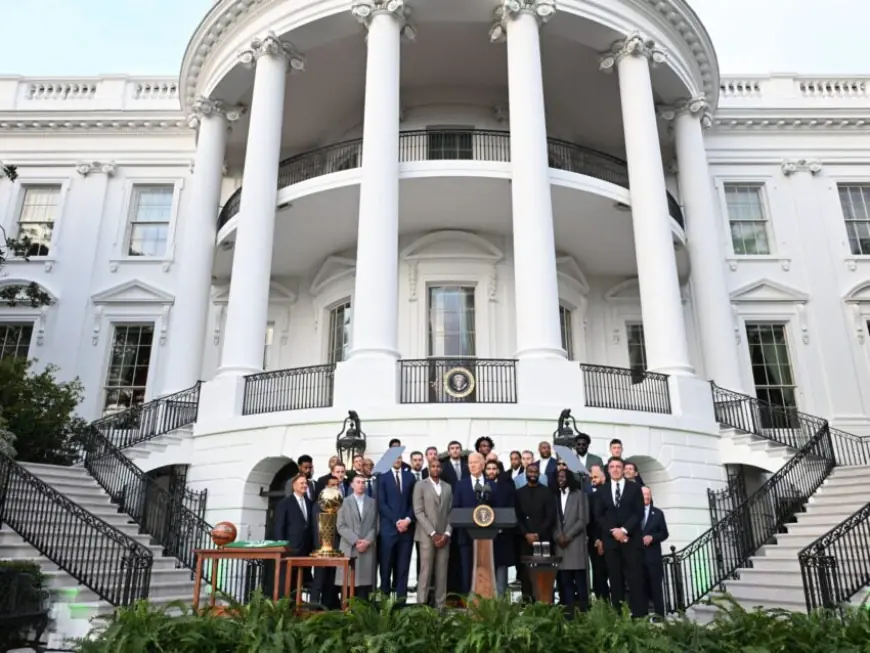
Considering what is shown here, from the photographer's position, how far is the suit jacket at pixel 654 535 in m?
7.36

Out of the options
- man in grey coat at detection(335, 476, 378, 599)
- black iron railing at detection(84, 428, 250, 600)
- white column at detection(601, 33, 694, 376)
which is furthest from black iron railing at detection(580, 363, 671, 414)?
black iron railing at detection(84, 428, 250, 600)

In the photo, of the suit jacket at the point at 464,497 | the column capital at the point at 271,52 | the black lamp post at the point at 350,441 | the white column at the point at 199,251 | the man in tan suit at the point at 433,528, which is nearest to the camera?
the man in tan suit at the point at 433,528

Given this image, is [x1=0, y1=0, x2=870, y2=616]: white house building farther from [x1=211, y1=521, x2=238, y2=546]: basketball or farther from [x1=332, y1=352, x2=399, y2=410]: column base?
[x1=211, y1=521, x2=238, y2=546]: basketball

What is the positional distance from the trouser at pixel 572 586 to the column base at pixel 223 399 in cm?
715

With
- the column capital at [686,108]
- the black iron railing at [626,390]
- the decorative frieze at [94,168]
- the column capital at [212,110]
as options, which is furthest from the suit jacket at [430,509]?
the decorative frieze at [94,168]

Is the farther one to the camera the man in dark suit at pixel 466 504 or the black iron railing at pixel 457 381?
the black iron railing at pixel 457 381

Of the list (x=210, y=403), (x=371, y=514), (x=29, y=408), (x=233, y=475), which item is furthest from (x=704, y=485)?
(x=29, y=408)

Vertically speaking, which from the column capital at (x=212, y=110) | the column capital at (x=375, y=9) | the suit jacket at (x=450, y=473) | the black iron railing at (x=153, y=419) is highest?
the column capital at (x=375, y=9)

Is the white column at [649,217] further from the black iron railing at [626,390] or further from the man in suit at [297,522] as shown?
the man in suit at [297,522]

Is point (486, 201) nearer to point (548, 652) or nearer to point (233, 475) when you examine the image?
point (233, 475)

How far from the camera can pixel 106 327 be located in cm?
1850

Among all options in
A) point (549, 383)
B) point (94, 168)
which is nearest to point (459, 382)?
point (549, 383)

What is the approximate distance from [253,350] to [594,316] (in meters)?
9.53

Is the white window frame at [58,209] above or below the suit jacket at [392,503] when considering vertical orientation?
above
